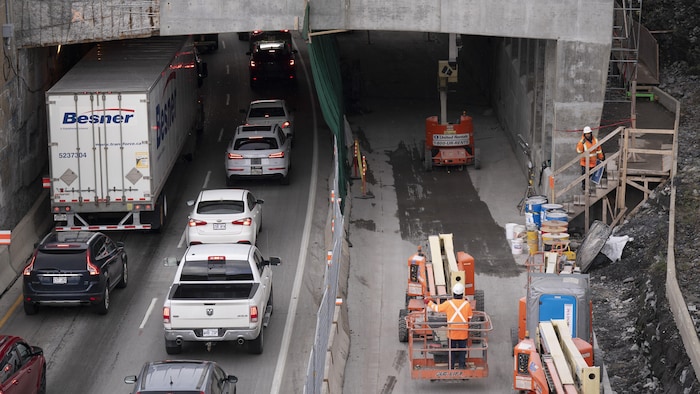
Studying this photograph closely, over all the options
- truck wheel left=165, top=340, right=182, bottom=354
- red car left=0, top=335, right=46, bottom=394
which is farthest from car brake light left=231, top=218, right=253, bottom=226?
red car left=0, top=335, right=46, bottom=394

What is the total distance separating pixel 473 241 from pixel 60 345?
34.1 feet

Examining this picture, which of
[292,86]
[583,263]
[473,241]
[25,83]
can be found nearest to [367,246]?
[473,241]

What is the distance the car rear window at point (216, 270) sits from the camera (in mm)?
22578

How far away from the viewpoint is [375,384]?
21938 millimetres

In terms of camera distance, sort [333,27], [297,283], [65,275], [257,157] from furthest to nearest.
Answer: [257,157] < [333,27] < [297,283] < [65,275]

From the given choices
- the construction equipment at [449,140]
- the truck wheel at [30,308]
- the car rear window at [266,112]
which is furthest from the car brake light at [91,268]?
the car rear window at [266,112]

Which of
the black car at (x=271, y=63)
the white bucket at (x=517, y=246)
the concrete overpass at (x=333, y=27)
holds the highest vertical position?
the concrete overpass at (x=333, y=27)

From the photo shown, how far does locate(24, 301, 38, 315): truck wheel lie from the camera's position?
24.2 m

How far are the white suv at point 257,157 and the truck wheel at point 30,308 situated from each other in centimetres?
908

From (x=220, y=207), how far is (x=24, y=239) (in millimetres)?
4482

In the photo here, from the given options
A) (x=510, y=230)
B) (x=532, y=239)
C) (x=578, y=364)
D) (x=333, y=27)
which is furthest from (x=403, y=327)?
(x=333, y=27)

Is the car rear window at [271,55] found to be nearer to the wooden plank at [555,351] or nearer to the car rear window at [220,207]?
the car rear window at [220,207]

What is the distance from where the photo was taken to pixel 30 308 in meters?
24.4

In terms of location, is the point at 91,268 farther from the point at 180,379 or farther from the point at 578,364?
the point at 578,364
